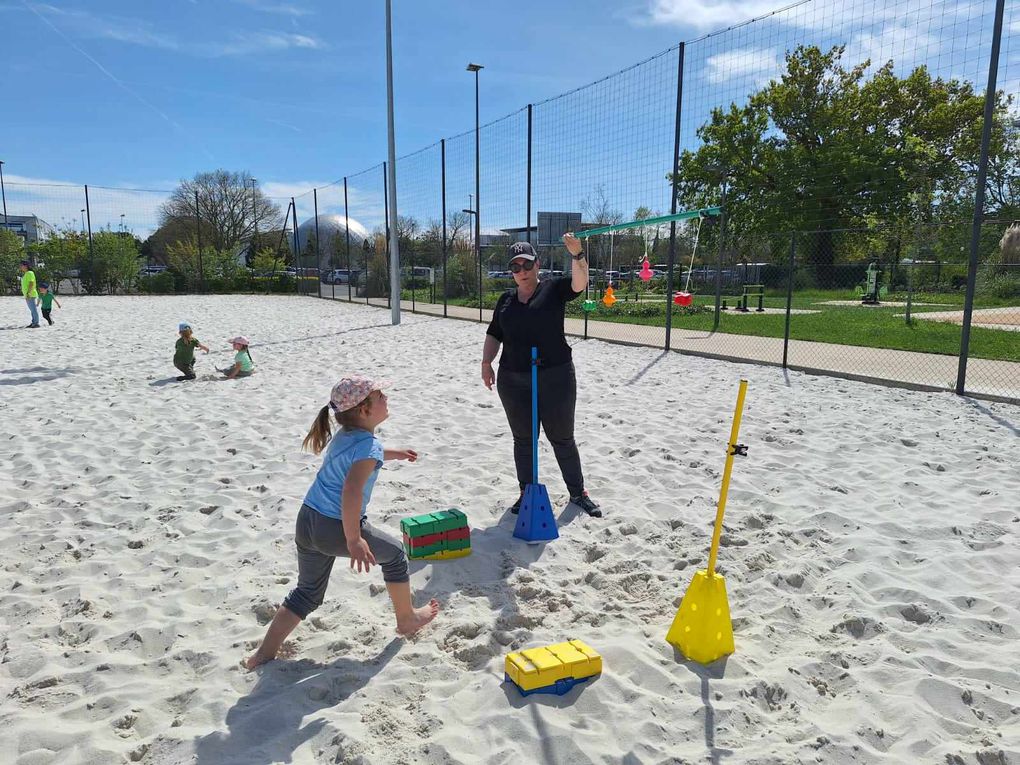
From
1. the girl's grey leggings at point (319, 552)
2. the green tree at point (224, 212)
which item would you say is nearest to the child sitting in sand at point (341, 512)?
the girl's grey leggings at point (319, 552)

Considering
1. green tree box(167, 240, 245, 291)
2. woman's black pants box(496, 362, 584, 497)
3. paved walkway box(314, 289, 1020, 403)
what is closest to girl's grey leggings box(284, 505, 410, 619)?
woman's black pants box(496, 362, 584, 497)

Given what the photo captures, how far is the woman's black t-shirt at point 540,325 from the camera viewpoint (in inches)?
163

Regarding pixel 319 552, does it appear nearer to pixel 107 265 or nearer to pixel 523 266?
pixel 523 266

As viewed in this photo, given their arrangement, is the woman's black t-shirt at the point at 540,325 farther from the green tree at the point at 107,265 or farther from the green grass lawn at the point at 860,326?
the green tree at the point at 107,265

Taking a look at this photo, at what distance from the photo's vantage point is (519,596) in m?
3.45

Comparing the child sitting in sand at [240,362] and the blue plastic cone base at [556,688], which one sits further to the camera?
the child sitting in sand at [240,362]

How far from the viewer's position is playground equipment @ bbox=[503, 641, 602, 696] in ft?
8.47

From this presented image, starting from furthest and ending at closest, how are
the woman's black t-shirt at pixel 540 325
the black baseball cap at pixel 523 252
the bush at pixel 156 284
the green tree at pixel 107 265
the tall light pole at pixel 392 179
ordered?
the bush at pixel 156 284 < the green tree at pixel 107 265 < the tall light pole at pixel 392 179 < the woman's black t-shirt at pixel 540 325 < the black baseball cap at pixel 523 252

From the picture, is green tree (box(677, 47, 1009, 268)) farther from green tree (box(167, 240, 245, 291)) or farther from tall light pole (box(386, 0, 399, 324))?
green tree (box(167, 240, 245, 291))

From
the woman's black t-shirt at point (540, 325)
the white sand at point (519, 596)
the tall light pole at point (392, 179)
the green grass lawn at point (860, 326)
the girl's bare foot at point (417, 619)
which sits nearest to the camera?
the white sand at point (519, 596)

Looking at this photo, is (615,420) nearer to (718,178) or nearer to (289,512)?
(289,512)

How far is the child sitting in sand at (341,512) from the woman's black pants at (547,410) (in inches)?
59.3

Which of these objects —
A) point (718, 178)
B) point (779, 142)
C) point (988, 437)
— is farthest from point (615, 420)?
point (779, 142)

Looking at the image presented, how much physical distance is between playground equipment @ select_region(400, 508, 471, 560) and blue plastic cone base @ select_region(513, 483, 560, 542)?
36 cm
